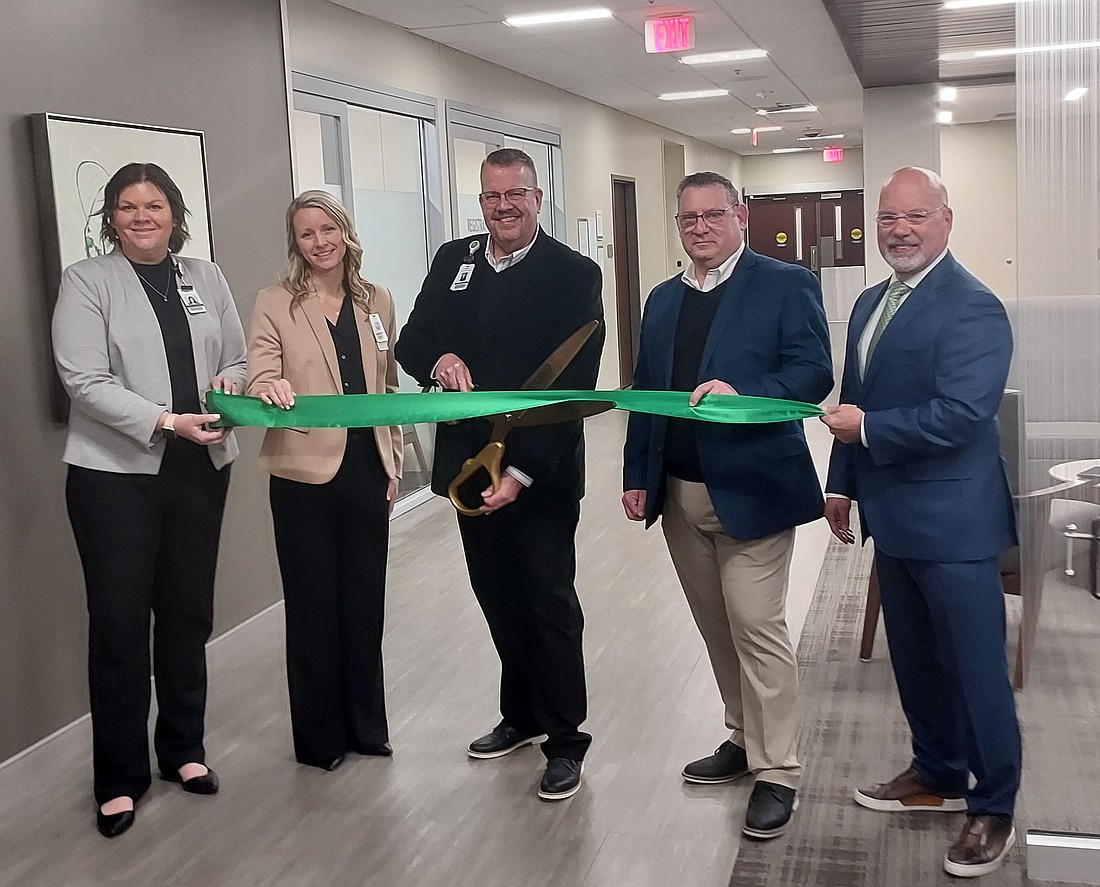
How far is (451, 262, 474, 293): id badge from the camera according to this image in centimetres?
327

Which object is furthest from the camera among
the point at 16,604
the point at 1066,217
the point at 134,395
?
the point at 16,604

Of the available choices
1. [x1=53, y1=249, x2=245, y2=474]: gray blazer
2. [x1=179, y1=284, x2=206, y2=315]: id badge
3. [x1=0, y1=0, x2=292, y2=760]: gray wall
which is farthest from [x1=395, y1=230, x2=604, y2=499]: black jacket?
[x1=0, y1=0, x2=292, y2=760]: gray wall

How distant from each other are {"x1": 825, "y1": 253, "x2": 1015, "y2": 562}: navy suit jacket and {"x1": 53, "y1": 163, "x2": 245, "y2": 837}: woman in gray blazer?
1760 mm

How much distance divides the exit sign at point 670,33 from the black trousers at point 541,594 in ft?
17.8

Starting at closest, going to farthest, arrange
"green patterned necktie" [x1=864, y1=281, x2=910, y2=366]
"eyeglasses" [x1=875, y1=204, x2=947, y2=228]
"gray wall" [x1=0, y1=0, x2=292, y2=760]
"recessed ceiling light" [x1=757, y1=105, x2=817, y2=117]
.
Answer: "eyeglasses" [x1=875, y1=204, x2=947, y2=228] → "green patterned necktie" [x1=864, y1=281, x2=910, y2=366] → "gray wall" [x1=0, y1=0, x2=292, y2=760] → "recessed ceiling light" [x1=757, y1=105, x2=817, y2=117]

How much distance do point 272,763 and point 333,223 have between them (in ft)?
5.47

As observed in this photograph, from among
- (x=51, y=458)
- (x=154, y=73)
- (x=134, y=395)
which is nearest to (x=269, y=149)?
(x=154, y=73)

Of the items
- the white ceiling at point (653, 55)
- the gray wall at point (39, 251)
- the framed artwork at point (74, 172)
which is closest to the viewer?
the gray wall at point (39, 251)

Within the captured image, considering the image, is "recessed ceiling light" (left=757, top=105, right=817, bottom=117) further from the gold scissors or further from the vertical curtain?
the vertical curtain

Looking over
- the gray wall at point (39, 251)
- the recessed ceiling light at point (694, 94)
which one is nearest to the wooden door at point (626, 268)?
the recessed ceiling light at point (694, 94)

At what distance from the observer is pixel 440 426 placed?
10.9 ft

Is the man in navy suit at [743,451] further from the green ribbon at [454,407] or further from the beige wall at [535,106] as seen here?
the beige wall at [535,106]

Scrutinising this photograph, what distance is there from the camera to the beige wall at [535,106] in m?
6.56

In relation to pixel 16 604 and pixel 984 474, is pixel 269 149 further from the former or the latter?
pixel 984 474
